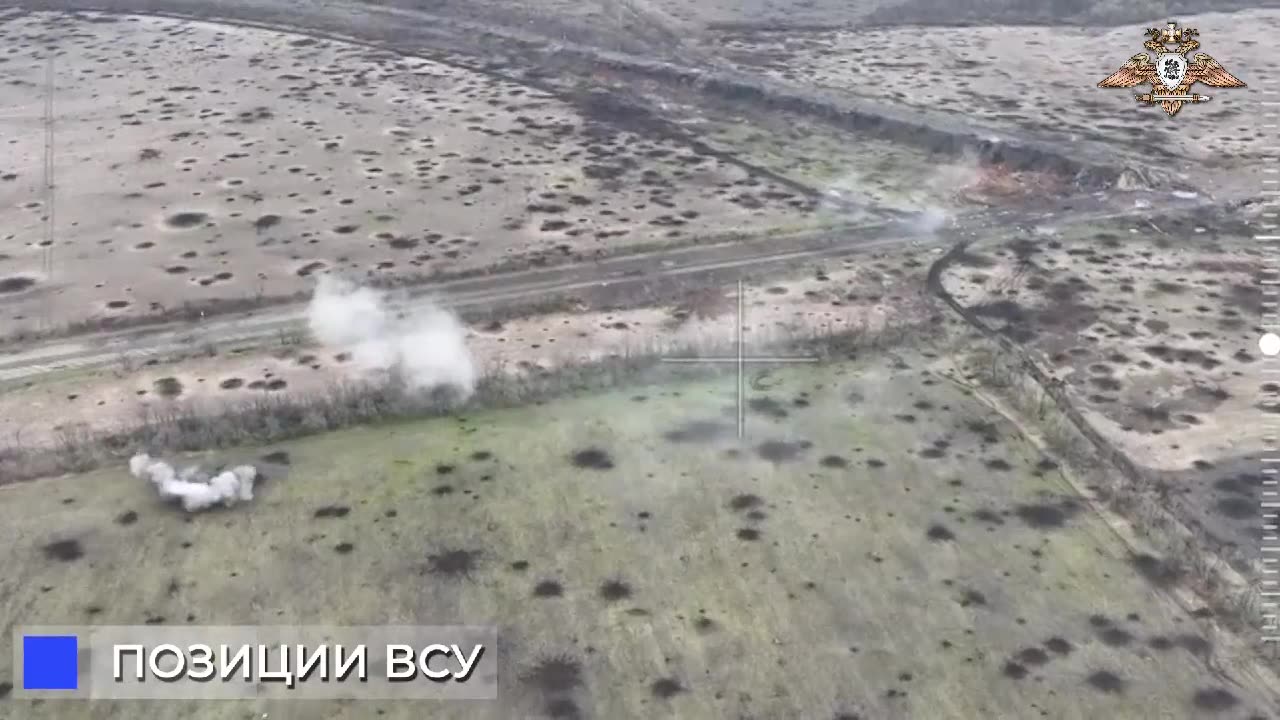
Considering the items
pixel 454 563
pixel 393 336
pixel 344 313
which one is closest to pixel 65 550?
pixel 454 563

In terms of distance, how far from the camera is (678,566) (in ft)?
130

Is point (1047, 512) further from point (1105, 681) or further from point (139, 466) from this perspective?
point (139, 466)

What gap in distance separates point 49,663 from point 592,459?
19383 millimetres

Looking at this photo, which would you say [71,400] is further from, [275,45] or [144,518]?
[275,45]

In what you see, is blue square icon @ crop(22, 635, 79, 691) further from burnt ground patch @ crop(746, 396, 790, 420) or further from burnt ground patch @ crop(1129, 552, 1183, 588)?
burnt ground patch @ crop(1129, 552, 1183, 588)

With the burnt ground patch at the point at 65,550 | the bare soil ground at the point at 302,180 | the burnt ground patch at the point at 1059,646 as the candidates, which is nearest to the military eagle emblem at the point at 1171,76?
the bare soil ground at the point at 302,180

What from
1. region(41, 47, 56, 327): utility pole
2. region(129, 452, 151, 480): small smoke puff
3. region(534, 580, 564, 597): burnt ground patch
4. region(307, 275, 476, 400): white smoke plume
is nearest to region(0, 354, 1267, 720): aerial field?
region(534, 580, 564, 597): burnt ground patch

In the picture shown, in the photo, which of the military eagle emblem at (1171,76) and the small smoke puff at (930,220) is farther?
the military eagle emblem at (1171,76)

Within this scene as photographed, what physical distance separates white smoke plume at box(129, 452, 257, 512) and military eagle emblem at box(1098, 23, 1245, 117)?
72.2 meters

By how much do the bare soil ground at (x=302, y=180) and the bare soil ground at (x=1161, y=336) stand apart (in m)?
15.5

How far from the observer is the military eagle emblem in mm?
91625

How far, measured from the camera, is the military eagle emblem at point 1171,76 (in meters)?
91.6

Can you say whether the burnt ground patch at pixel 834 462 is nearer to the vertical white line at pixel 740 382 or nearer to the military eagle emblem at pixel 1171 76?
the vertical white line at pixel 740 382

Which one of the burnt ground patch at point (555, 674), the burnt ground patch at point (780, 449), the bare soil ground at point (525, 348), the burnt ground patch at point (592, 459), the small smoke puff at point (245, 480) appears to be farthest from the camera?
the bare soil ground at point (525, 348)
